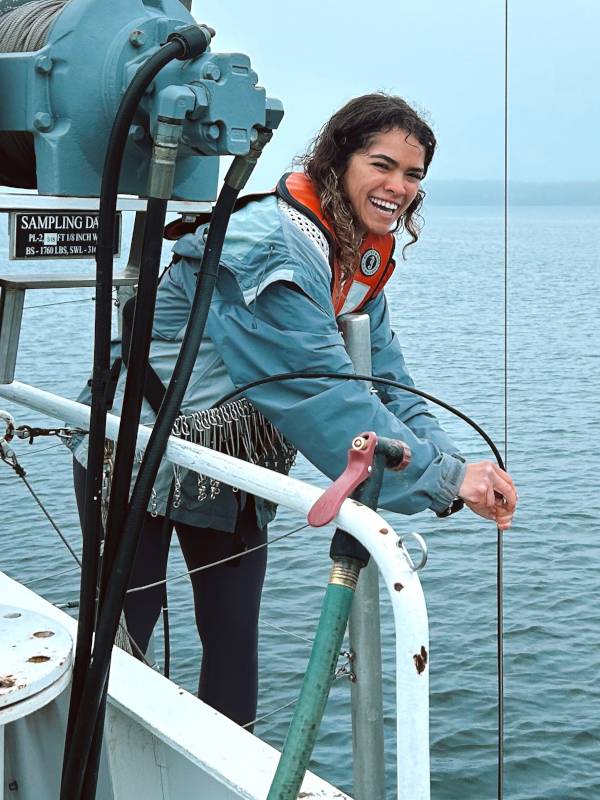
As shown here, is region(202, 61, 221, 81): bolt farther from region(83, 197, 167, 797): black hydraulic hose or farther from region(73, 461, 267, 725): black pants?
region(73, 461, 267, 725): black pants

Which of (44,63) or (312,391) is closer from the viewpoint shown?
(44,63)

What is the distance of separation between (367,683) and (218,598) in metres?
0.33

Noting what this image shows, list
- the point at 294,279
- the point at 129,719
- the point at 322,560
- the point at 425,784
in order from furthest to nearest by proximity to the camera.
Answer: the point at 322,560, the point at 294,279, the point at 129,719, the point at 425,784

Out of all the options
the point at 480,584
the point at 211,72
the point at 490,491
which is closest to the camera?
the point at 211,72

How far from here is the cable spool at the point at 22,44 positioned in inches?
53.2

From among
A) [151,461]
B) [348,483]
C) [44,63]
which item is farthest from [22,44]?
[348,483]

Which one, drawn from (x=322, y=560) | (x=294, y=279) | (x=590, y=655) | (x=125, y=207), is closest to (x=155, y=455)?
(x=125, y=207)

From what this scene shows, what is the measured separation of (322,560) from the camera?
18.7 ft

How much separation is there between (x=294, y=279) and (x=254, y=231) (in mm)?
135

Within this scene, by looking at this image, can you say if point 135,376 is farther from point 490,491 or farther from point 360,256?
point 360,256

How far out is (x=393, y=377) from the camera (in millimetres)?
2396

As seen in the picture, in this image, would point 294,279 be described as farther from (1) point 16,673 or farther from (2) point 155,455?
(1) point 16,673

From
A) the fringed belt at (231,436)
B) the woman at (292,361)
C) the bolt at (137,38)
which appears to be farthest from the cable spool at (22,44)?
the fringed belt at (231,436)

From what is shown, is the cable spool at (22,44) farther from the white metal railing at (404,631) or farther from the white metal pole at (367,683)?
the white metal pole at (367,683)
